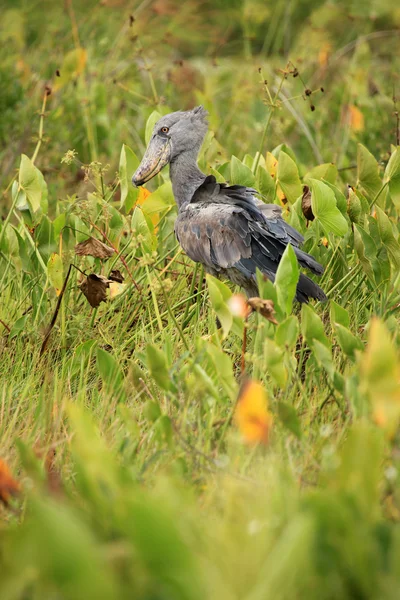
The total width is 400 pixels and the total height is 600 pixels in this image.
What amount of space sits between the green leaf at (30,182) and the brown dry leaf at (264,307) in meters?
1.07

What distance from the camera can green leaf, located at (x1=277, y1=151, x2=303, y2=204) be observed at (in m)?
2.82

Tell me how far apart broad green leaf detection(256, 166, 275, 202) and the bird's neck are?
0.22 metres

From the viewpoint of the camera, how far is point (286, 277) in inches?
79.4

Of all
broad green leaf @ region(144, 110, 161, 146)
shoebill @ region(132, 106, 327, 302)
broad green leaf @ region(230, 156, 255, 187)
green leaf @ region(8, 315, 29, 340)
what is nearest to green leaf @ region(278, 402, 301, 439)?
shoebill @ region(132, 106, 327, 302)

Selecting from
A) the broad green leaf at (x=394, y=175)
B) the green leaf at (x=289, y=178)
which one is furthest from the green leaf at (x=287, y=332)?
the green leaf at (x=289, y=178)

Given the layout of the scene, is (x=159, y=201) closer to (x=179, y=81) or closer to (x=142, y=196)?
(x=142, y=196)

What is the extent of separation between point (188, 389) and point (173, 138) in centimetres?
132

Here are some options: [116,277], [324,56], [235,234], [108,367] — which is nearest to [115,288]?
[116,277]

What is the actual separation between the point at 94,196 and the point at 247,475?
4.09 ft

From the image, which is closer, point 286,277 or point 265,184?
point 286,277

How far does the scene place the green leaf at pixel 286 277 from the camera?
200cm

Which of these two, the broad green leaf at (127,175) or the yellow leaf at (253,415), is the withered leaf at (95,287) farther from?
the yellow leaf at (253,415)

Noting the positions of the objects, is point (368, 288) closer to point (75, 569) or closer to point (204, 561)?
point (204, 561)

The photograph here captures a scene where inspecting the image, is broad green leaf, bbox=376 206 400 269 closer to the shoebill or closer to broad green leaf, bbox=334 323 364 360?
the shoebill
